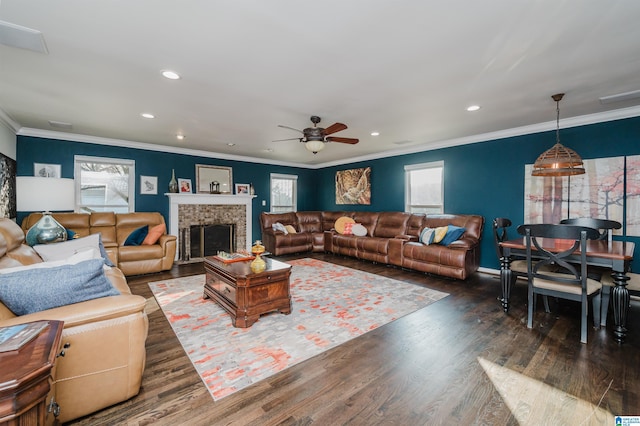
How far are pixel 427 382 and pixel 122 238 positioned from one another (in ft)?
17.6

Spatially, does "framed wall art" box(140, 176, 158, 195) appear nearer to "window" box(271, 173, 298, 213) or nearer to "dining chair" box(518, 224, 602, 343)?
"window" box(271, 173, 298, 213)

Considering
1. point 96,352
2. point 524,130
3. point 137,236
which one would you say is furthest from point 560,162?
point 137,236

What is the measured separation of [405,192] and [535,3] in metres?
4.69

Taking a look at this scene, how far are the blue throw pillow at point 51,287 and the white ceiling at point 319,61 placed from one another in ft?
5.33

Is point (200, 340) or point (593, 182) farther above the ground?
point (593, 182)

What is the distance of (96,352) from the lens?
5.03ft

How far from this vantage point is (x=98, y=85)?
290 cm

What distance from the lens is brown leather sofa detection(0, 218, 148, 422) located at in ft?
4.75

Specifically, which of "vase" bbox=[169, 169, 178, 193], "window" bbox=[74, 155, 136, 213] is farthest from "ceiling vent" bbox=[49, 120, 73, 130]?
"vase" bbox=[169, 169, 178, 193]

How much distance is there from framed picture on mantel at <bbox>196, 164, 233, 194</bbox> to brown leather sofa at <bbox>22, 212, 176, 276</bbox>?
1462 mm

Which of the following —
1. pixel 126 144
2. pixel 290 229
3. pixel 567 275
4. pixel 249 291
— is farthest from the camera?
pixel 290 229

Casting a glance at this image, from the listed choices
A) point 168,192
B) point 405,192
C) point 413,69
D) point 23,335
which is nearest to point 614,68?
point 413,69

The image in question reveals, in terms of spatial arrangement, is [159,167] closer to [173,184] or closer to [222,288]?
[173,184]

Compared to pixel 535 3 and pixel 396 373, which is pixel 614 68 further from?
pixel 396 373
